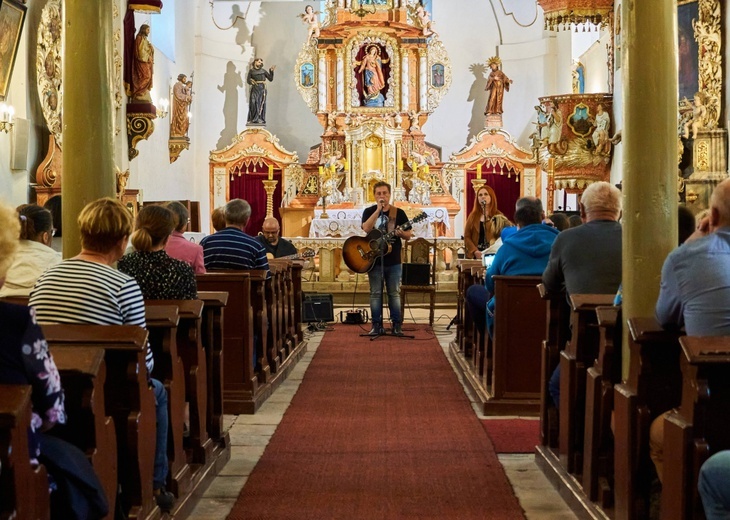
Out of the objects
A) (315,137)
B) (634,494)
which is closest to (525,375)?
(634,494)

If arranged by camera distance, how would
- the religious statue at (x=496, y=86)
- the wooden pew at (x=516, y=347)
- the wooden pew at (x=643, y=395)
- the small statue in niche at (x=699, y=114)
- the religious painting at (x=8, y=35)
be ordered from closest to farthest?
1. the wooden pew at (x=643, y=395)
2. the wooden pew at (x=516, y=347)
3. the religious painting at (x=8, y=35)
4. the small statue in niche at (x=699, y=114)
5. the religious statue at (x=496, y=86)

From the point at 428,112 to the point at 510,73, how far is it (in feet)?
7.51

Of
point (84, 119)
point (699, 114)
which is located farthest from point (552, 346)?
point (699, 114)

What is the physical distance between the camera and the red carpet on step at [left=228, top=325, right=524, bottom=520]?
4156 millimetres

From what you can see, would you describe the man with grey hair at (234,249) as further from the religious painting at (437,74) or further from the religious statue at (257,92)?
the religious painting at (437,74)

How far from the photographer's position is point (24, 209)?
5285 mm

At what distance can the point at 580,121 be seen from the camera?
13875mm

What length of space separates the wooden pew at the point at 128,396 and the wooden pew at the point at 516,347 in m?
3.03

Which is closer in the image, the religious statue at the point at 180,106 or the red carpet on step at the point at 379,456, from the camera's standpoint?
the red carpet on step at the point at 379,456

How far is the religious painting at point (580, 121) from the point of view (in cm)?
1377

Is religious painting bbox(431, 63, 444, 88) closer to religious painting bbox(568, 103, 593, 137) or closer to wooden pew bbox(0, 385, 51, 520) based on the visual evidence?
religious painting bbox(568, 103, 593, 137)

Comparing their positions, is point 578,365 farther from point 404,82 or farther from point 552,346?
point 404,82

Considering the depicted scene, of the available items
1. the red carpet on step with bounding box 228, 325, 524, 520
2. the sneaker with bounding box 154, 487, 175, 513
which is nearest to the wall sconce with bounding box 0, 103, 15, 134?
the red carpet on step with bounding box 228, 325, 524, 520

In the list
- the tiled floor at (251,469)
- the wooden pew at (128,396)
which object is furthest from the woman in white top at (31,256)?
the wooden pew at (128,396)
